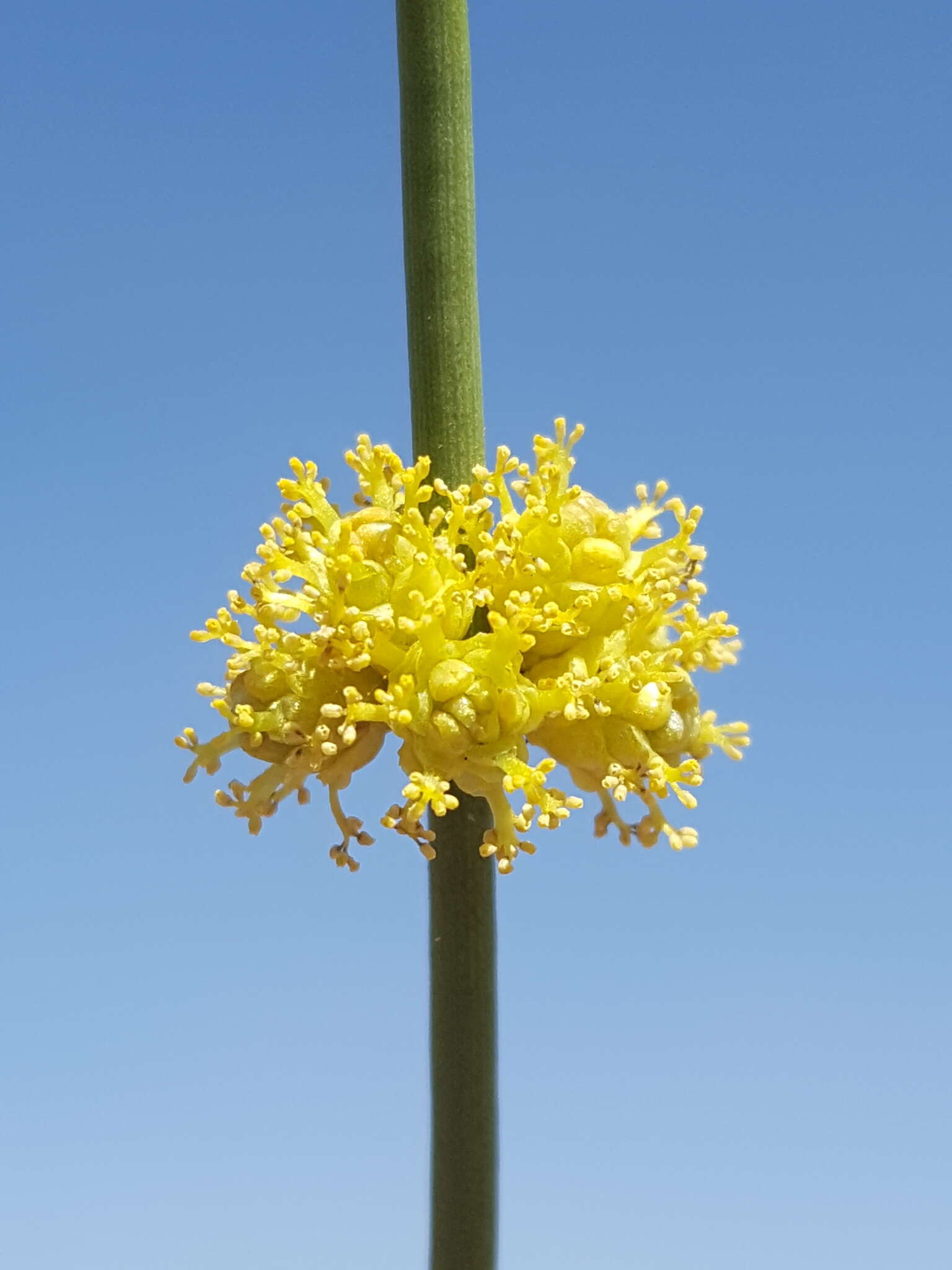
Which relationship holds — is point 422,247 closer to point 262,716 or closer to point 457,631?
point 457,631

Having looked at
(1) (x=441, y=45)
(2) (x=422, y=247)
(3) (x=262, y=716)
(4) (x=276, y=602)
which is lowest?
(3) (x=262, y=716)

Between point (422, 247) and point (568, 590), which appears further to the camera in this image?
point (422, 247)

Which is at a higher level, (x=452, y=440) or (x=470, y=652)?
(x=452, y=440)

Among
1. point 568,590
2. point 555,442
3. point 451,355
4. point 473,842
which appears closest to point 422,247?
point 451,355
